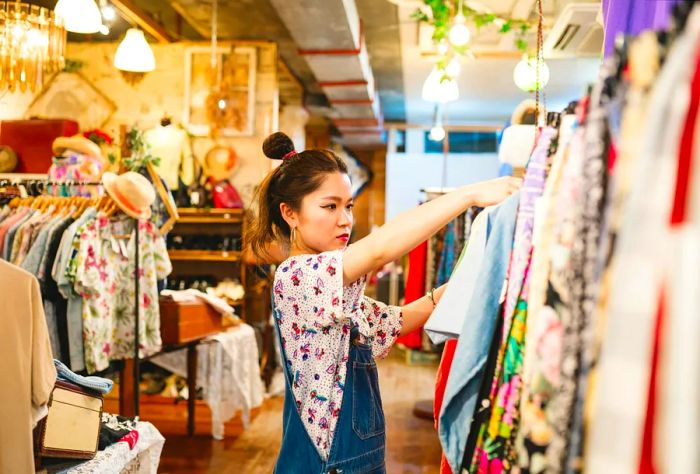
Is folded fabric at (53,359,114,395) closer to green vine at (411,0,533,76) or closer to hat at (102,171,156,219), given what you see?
hat at (102,171,156,219)

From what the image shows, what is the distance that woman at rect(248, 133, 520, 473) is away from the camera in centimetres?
144

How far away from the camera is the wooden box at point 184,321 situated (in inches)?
164

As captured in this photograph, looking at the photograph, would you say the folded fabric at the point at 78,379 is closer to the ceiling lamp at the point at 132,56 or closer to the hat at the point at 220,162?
the ceiling lamp at the point at 132,56

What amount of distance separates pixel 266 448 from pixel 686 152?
4.35 metres

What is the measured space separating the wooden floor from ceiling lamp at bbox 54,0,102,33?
2.71 metres

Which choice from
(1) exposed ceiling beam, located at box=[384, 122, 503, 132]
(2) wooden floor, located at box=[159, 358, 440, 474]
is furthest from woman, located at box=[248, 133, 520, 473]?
(1) exposed ceiling beam, located at box=[384, 122, 503, 132]

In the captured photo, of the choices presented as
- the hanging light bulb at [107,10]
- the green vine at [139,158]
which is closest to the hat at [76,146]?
the green vine at [139,158]

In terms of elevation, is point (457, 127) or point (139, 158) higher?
point (457, 127)

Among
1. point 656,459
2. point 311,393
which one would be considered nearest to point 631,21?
point 656,459

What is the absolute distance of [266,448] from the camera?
4.64 m

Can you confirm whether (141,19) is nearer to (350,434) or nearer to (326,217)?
(326,217)

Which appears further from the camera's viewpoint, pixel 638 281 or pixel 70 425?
pixel 70 425

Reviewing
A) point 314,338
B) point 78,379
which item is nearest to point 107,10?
point 78,379

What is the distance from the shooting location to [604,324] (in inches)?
28.8
